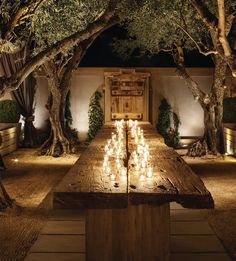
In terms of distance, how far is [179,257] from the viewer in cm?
530

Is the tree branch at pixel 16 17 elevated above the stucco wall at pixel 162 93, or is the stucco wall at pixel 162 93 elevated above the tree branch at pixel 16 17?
the tree branch at pixel 16 17

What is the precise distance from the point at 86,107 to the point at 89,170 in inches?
488

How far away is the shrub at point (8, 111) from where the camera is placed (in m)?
16.2

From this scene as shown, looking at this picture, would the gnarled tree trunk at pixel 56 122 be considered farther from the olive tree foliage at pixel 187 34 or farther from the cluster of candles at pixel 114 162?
the cluster of candles at pixel 114 162

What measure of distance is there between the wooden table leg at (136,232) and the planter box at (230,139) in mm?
10216

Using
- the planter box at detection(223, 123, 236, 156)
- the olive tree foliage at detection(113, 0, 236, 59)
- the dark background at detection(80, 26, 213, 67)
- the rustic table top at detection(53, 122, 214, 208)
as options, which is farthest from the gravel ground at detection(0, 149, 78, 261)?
the dark background at detection(80, 26, 213, 67)

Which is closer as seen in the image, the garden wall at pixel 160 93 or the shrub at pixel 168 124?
the shrub at pixel 168 124

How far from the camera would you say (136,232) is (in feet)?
14.9

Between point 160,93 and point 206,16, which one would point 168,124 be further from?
point 206,16

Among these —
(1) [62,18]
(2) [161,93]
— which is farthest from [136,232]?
(2) [161,93]

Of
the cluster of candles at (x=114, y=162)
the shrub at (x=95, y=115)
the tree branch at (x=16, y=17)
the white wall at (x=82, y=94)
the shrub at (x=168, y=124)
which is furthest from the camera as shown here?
the white wall at (x=82, y=94)

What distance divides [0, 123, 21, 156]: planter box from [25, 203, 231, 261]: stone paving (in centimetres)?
765

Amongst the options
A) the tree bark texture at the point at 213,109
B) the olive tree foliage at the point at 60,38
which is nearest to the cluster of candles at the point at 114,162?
the olive tree foliage at the point at 60,38

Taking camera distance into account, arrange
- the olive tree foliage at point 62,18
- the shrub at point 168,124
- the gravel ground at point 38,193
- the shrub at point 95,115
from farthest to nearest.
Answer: the shrub at point 95,115 < the shrub at point 168,124 < the olive tree foliage at point 62,18 < the gravel ground at point 38,193
